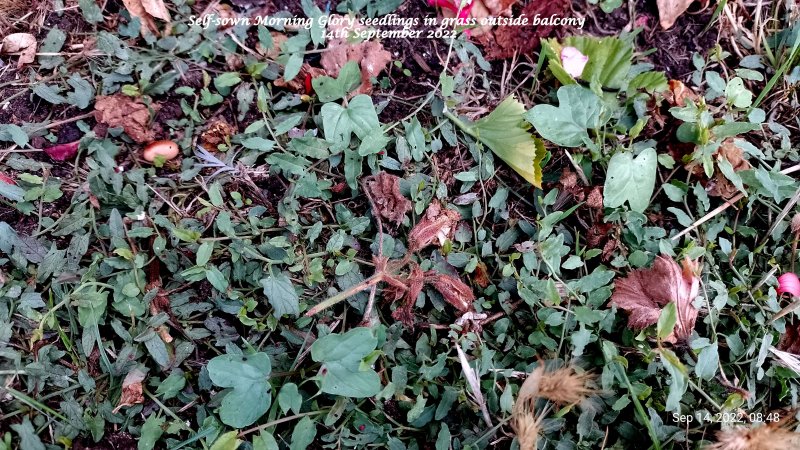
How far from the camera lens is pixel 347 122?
1.77 meters

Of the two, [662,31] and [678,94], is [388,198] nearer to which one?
[678,94]

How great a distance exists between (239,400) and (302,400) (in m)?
0.16

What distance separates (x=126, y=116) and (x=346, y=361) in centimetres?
99

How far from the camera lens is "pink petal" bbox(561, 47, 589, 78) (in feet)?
6.08

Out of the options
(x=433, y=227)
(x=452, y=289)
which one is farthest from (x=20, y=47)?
(x=452, y=289)

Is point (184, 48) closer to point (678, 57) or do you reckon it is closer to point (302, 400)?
point (302, 400)

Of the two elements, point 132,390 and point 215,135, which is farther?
point 215,135

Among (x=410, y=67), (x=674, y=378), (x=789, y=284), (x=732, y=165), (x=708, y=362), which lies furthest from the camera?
(x=410, y=67)

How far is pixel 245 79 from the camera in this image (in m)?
1.89

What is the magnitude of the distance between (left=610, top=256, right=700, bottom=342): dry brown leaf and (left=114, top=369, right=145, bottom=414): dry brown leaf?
128cm

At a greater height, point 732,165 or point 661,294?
point 732,165

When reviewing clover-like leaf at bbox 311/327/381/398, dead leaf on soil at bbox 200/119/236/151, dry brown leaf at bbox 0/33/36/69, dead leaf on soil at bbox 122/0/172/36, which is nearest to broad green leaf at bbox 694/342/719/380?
clover-like leaf at bbox 311/327/381/398

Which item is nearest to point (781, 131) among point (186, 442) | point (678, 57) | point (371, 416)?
point (678, 57)

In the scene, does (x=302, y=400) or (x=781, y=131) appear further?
(x=781, y=131)
